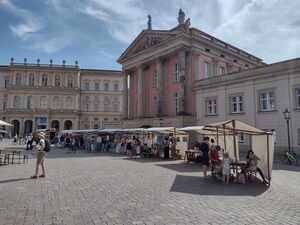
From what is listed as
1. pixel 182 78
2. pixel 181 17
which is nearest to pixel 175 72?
pixel 182 78

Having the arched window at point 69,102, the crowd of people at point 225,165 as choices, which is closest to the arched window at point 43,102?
the arched window at point 69,102

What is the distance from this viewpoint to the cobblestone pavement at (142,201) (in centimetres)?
524

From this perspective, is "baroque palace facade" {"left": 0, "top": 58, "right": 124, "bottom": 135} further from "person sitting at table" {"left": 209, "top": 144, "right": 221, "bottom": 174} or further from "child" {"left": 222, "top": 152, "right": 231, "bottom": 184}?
"child" {"left": 222, "top": 152, "right": 231, "bottom": 184}

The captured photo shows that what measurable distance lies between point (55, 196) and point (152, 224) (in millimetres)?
3404

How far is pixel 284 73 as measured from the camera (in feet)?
66.4

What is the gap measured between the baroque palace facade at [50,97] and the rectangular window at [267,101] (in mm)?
52588

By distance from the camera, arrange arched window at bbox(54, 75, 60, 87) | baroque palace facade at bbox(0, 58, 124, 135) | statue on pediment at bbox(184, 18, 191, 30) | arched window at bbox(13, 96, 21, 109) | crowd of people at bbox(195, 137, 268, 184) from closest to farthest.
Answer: crowd of people at bbox(195, 137, 268, 184)
statue on pediment at bbox(184, 18, 191, 30)
baroque palace facade at bbox(0, 58, 124, 135)
arched window at bbox(13, 96, 21, 109)
arched window at bbox(54, 75, 60, 87)

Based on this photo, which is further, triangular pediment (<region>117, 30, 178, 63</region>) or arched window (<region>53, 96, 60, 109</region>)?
arched window (<region>53, 96, 60, 109</region>)

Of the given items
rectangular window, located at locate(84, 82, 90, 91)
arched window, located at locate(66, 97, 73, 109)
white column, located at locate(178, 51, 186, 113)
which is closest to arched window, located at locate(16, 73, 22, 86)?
arched window, located at locate(66, 97, 73, 109)

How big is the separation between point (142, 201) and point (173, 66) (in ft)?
92.9

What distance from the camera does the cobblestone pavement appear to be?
206 inches

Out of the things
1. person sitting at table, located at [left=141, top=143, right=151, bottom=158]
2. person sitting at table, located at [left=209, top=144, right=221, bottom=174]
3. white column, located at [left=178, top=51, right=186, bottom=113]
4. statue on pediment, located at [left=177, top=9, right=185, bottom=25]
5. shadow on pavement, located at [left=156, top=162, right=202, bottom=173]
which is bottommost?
shadow on pavement, located at [left=156, top=162, right=202, bottom=173]

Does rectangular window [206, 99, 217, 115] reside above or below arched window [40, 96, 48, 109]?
below

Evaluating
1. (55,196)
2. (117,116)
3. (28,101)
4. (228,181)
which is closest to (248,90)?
(228,181)
